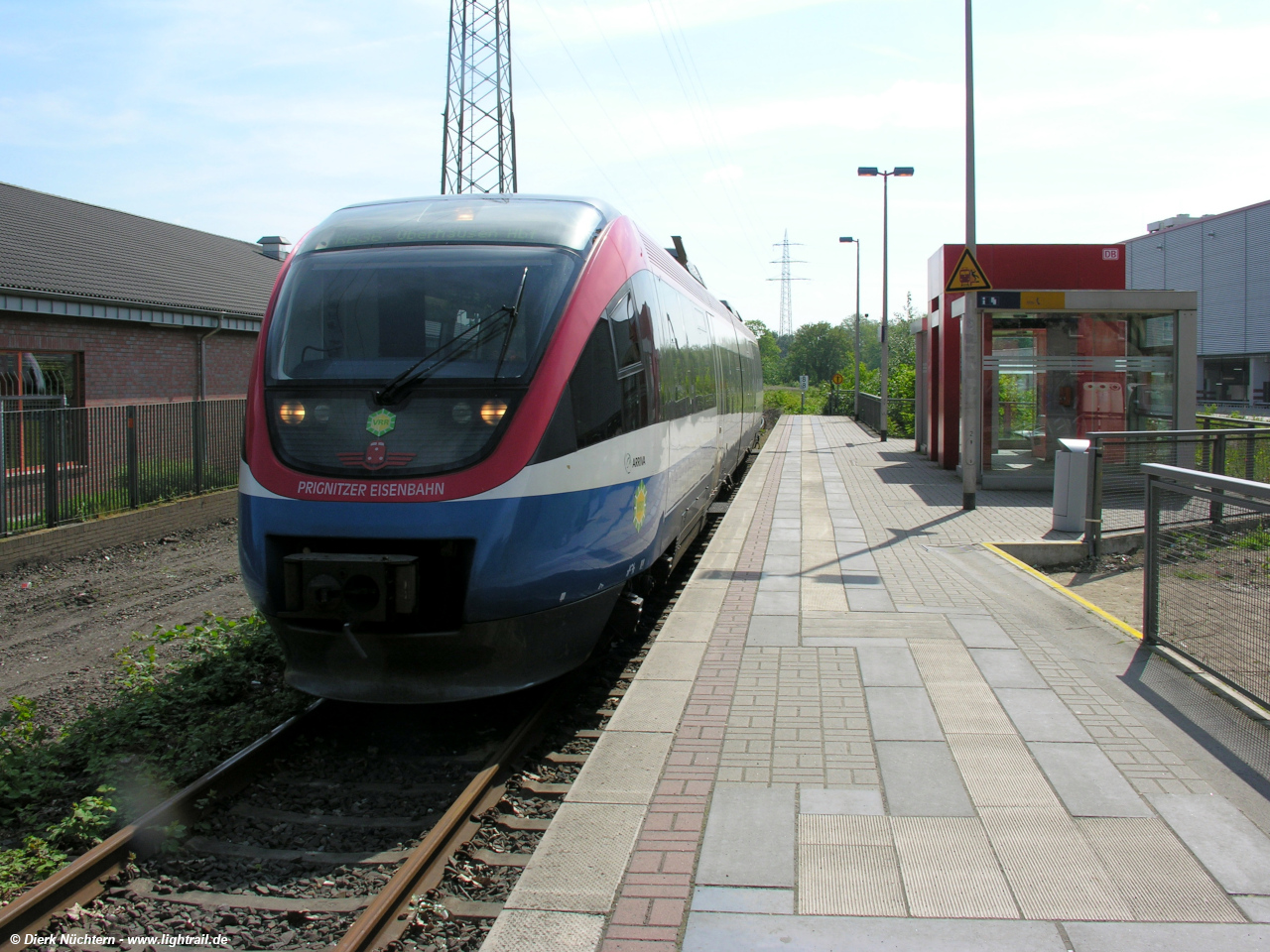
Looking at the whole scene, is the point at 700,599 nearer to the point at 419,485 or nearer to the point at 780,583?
the point at 780,583

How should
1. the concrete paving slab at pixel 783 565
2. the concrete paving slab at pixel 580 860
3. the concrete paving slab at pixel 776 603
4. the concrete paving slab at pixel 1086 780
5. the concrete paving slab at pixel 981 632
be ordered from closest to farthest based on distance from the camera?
1. the concrete paving slab at pixel 580 860
2. the concrete paving slab at pixel 1086 780
3. the concrete paving slab at pixel 981 632
4. the concrete paving slab at pixel 776 603
5. the concrete paving slab at pixel 783 565

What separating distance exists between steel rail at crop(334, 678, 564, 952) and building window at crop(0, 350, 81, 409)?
43.6 feet

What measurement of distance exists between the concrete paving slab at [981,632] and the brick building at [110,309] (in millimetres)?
13801

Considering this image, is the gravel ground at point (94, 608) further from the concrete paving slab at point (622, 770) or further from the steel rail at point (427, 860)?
the concrete paving slab at point (622, 770)

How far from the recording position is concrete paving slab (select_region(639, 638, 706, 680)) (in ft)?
19.5

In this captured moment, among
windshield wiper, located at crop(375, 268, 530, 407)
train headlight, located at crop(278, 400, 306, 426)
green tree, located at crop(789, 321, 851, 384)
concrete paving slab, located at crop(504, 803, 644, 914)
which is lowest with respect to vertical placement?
concrete paving slab, located at crop(504, 803, 644, 914)

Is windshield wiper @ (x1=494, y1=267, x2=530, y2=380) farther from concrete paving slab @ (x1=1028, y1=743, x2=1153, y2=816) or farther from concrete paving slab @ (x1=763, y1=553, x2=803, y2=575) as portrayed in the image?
concrete paving slab @ (x1=763, y1=553, x2=803, y2=575)

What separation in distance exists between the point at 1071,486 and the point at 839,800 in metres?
8.05

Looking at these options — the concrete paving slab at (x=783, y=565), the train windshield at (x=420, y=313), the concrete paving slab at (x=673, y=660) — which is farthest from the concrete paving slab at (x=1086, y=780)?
the concrete paving slab at (x=783, y=565)

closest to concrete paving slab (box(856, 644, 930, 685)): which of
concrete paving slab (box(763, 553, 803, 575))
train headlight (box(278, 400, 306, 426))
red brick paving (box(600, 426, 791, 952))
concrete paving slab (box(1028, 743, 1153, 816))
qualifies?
red brick paving (box(600, 426, 791, 952))

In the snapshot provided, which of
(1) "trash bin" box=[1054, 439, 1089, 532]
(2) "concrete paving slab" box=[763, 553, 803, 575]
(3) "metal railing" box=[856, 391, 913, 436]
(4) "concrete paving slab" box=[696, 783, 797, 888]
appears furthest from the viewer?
(3) "metal railing" box=[856, 391, 913, 436]

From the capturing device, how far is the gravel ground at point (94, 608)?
6.81 metres

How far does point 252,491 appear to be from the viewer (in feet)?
17.4

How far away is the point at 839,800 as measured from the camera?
13.6ft
